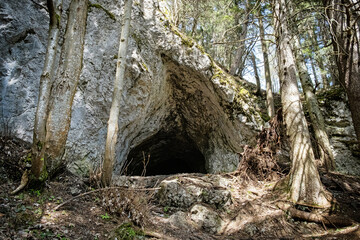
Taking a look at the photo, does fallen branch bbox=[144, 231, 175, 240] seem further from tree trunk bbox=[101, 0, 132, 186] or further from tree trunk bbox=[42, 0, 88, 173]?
tree trunk bbox=[42, 0, 88, 173]

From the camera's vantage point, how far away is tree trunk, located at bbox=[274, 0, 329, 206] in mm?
4137

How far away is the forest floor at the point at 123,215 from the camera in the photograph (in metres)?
2.56

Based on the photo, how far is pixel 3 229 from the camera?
221 cm

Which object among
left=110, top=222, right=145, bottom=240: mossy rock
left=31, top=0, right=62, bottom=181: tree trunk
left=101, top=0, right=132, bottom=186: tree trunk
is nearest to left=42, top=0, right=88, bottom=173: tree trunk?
left=31, top=0, right=62, bottom=181: tree trunk

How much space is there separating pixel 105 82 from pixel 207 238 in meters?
4.26

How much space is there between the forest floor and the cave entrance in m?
3.94

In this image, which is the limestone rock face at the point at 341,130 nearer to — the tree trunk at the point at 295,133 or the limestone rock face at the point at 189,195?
the tree trunk at the point at 295,133

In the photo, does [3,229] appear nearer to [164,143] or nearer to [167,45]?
[167,45]

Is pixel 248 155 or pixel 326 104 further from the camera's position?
pixel 326 104

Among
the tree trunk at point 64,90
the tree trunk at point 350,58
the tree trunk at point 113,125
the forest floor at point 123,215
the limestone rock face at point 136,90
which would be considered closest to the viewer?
the forest floor at point 123,215

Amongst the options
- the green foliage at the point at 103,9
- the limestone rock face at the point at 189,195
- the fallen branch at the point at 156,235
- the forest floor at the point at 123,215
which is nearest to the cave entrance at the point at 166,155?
the limestone rock face at the point at 189,195

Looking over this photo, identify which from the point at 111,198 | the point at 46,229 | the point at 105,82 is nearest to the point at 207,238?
the point at 111,198

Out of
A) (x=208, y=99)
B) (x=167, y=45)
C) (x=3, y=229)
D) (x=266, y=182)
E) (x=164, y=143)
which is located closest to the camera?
(x=3, y=229)

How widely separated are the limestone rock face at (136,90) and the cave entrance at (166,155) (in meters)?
0.18
